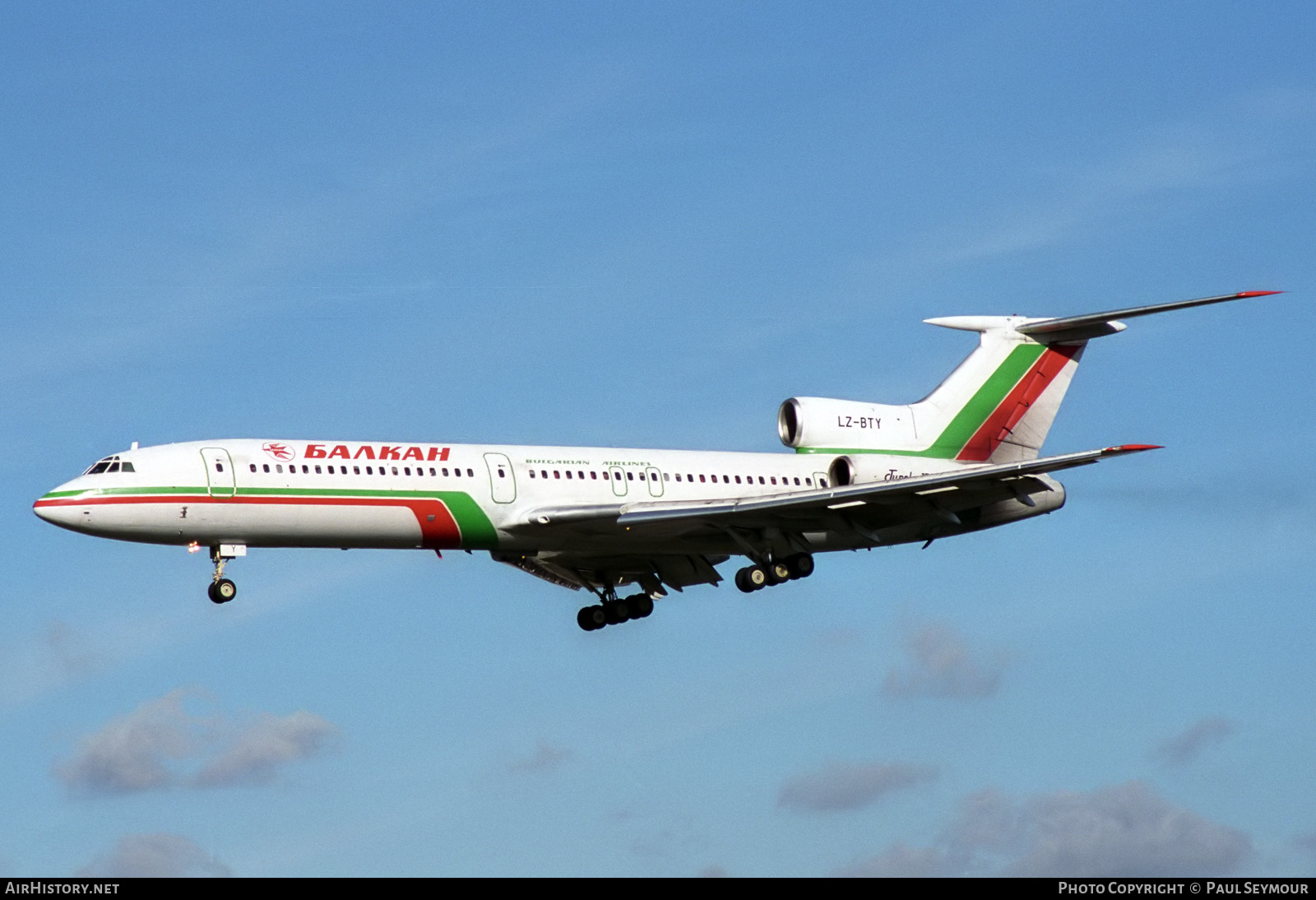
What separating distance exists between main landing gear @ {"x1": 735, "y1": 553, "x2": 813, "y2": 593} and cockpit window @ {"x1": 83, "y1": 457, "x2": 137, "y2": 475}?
13929mm

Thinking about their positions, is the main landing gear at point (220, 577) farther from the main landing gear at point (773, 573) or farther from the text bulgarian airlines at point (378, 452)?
the main landing gear at point (773, 573)

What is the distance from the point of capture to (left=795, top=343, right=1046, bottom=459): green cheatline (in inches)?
1821

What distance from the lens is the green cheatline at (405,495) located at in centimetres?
3766

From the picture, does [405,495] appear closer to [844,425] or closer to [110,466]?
[110,466]

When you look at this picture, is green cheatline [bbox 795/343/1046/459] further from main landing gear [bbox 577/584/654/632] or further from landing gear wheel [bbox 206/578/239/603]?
landing gear wheel [bbox 206/578/239/603]

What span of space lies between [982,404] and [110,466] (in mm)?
20933

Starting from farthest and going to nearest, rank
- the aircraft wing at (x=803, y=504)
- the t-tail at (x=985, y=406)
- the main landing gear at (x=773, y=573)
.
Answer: the t-tail at (x=985, y=406)
the main landing gear at (x=773, y=573)
the aircraft wing at (x=803, y=504)

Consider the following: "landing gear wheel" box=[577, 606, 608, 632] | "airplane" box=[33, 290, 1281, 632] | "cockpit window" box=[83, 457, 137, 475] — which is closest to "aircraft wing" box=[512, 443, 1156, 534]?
"airplane" box=[33, 290, 1281, 632]

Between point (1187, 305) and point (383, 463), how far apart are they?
18.0 meters

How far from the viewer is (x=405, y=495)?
39312 mm

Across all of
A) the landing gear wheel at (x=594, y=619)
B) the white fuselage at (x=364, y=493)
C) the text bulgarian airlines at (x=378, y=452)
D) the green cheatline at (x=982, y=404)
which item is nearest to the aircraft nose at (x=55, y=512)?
the white fuselage at (x=364, y=493)

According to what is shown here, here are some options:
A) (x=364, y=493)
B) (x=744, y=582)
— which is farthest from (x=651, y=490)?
(x=364, y=493)

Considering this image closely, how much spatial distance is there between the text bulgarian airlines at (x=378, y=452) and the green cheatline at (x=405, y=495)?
30.3 inches
